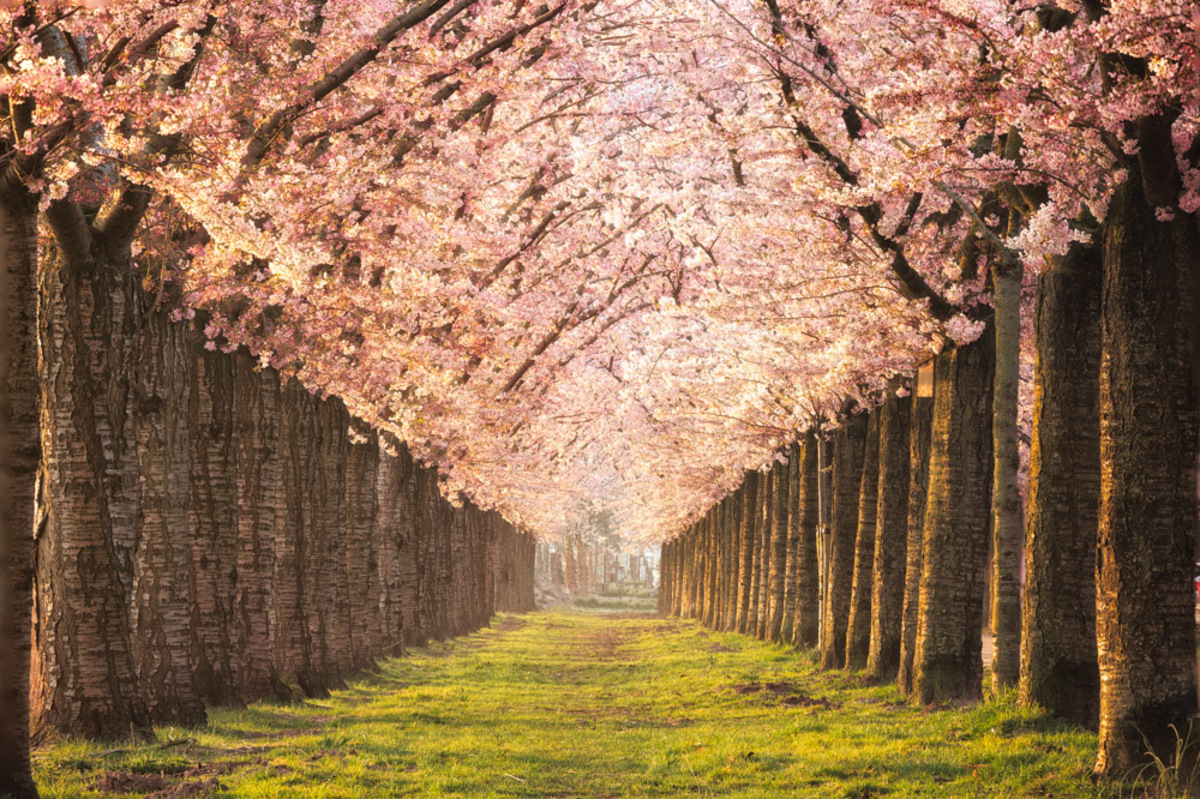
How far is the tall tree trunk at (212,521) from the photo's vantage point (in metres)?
18.2

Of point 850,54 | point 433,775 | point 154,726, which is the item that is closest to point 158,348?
point 154,726

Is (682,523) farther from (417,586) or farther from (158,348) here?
(158,348)

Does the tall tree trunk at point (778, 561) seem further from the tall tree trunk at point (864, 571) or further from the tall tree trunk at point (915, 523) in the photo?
the tall tree trunk at point (915, 523)

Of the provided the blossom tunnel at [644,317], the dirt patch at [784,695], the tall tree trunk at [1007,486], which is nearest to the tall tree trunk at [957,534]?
the blossom tunnel at [644,317]

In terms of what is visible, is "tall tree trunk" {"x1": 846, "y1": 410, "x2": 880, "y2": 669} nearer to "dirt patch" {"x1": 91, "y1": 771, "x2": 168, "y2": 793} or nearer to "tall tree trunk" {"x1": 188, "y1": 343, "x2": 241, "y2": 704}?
"tall tree trunk" {"x1": 188, "y1": 343, "x2": 241, "y2": 704}

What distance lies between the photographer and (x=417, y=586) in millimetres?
36594

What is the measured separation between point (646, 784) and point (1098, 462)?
21.7 ft

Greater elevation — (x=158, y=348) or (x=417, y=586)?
(x=158, y=348)

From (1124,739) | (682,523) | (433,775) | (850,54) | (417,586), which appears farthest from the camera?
(682,523)

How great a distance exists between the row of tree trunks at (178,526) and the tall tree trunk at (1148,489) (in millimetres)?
9795

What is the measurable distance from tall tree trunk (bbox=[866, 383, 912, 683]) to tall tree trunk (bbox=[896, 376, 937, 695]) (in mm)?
1065

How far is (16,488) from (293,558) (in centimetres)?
1246

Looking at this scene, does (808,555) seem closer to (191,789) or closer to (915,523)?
(915,523)

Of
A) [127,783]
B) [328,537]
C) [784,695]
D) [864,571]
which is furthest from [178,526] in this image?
[864,571]
